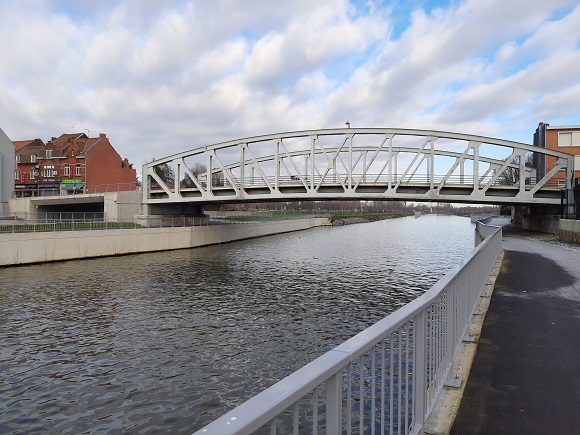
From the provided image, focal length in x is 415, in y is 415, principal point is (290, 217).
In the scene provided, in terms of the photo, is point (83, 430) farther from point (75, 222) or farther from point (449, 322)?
point (75, 222)

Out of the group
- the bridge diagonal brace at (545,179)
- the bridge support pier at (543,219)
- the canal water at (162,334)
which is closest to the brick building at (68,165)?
the canal water at (162,334)

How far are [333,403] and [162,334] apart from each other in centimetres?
1179

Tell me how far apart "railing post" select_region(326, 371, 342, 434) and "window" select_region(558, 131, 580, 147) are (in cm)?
5097

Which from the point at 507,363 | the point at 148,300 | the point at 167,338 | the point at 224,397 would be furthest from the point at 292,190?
the point at 507,363

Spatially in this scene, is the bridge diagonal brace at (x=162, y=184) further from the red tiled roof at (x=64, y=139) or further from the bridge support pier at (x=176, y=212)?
the red tiled roof at (x=64, y=139)

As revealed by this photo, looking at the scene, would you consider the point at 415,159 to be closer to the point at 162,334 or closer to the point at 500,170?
the point at 500,170

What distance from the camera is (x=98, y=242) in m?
33.0

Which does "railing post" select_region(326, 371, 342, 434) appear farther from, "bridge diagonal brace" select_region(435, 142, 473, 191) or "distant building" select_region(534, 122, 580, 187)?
"distant building" select_region(534, 122, 580, 187)

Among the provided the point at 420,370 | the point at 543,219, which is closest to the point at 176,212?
the point at 543,219

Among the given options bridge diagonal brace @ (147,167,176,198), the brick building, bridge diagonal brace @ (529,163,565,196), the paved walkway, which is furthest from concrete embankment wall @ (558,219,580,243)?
the brick building

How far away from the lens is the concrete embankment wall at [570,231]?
91.8ft

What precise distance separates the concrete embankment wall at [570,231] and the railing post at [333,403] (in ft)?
104

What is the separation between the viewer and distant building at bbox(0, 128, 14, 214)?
53125mm

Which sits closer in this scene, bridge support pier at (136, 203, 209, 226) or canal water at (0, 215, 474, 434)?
canal water at (0, 215, 474, 434)
